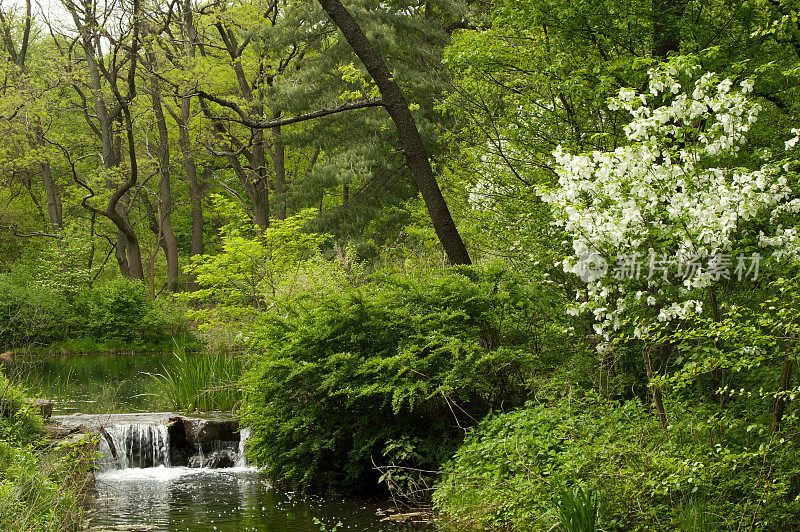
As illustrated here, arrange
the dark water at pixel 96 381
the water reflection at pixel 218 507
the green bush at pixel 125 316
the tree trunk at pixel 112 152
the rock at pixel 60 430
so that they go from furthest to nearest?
the green bush at pixel 125 316 < the tree trunk at pixel 112 152 < the dark water at pixel 96 381 < the rock at pixel 60 430 < the water reflection at pixel 218 507

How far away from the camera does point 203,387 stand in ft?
39.2

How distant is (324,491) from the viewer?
26.2ft

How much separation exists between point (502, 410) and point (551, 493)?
2074mm

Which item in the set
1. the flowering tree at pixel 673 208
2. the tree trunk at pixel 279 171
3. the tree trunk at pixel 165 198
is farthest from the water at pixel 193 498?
the tree trunk at pixel 165 198

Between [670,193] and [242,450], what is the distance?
23.3ft

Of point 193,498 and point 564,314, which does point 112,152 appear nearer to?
point 193,498

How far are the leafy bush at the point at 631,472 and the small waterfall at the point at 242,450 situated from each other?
4.22 meters

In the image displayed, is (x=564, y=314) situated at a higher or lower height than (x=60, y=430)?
higher

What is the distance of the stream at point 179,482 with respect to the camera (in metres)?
6.80

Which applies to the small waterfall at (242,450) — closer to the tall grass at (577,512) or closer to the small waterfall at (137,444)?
the small waterfall at (137,444)

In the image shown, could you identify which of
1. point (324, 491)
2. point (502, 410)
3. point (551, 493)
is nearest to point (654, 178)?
point (551, 493)

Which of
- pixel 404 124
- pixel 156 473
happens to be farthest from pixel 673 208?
pixel 156 473

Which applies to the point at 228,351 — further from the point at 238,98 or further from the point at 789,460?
the point at 789,460

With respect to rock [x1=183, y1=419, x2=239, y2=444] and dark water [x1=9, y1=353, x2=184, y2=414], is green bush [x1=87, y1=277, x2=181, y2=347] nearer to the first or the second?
dark water [x1=9, y1=353, x2=184, y2=414]
